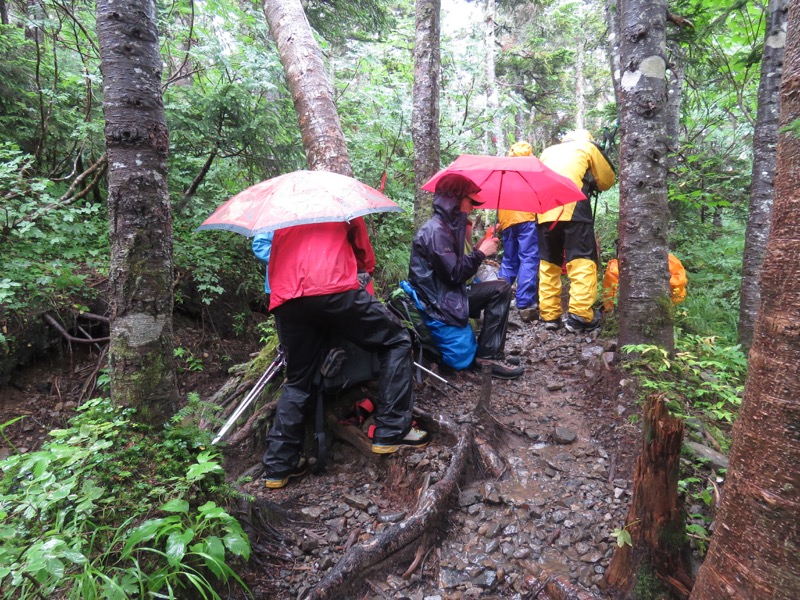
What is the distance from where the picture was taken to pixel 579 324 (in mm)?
5941

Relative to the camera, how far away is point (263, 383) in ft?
13.4

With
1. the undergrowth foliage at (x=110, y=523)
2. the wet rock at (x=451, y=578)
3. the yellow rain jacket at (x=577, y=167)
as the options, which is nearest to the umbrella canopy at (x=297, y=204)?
the undergrowth foliage at (x=110, y=523)

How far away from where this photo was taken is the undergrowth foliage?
5.63 feet

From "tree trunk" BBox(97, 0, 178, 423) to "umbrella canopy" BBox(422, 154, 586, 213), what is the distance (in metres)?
2.94

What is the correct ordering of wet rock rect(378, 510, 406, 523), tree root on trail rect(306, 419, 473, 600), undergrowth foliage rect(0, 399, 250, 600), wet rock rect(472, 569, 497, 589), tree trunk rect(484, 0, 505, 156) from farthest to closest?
tree trunk rect(484, 0, 505, 156)
wet rock rect(378, 510, 406, 523)
wet rock rect(472, 569, 497, 589)
tree root on trail rect(306, 419, 473, 600)
undergrowth foliage rect(0, 399, 250, 600)

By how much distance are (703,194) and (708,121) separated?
11.4 feet

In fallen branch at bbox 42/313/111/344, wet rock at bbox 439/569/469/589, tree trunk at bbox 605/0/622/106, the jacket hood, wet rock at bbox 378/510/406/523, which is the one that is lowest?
wet rock at bbox 439/569/469/589

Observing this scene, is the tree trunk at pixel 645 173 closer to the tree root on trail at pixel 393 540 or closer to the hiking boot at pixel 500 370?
the hiking boot at pixel 500 370

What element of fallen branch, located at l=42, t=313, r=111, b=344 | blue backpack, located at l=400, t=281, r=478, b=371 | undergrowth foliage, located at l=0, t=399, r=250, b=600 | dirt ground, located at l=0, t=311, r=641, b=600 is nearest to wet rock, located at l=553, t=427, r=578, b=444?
dirt ground, located at l=0, t=311, r=641, b=600

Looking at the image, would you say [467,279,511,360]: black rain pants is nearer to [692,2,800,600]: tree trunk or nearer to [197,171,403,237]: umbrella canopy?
[197,171,403,237]: umbrella canopy

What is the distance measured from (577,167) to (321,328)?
14.3ft

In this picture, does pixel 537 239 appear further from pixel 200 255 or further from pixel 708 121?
pixel 708 121

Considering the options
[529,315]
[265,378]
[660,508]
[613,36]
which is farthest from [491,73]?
[660,508]

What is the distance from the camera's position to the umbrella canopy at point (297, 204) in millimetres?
3100
